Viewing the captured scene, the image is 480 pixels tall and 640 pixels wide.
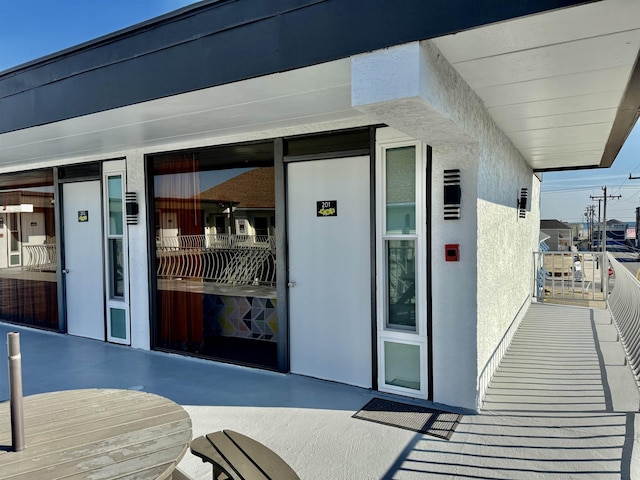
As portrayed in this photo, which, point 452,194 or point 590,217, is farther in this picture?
point 590,217

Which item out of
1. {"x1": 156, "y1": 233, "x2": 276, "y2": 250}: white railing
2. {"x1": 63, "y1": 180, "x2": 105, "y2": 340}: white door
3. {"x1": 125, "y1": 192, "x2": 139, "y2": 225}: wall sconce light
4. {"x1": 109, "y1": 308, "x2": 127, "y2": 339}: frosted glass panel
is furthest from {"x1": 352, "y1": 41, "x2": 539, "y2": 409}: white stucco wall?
{"x1": 63, "y1": 180, "x2": 105, "y2": 340}: white door

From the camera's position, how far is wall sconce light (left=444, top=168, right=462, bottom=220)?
340cm

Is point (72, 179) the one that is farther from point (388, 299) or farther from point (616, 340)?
point (616, 340)

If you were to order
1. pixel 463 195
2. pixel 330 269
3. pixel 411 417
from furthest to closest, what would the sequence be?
pixel 330 269, pixel 463 195, pixel 411 417

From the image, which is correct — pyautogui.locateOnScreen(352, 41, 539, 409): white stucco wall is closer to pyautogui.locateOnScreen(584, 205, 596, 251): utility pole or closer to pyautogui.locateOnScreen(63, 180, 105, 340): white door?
pyautogui.locateOnScreen(63, 180, 105, 340): white door

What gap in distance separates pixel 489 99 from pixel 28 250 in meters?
7.19

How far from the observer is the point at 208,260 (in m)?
5.63

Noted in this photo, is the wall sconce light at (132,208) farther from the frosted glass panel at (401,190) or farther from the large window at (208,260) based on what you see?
the frosted glass panel at (401,190)

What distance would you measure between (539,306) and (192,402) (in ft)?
21.7

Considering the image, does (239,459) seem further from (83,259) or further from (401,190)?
(83,259)

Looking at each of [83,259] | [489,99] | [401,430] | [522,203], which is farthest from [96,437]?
[522,203]

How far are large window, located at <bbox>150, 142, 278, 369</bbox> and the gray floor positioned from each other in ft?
1.49

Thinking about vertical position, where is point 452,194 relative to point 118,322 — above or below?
above

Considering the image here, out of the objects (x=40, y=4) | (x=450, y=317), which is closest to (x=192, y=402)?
(x=450, y=317)
